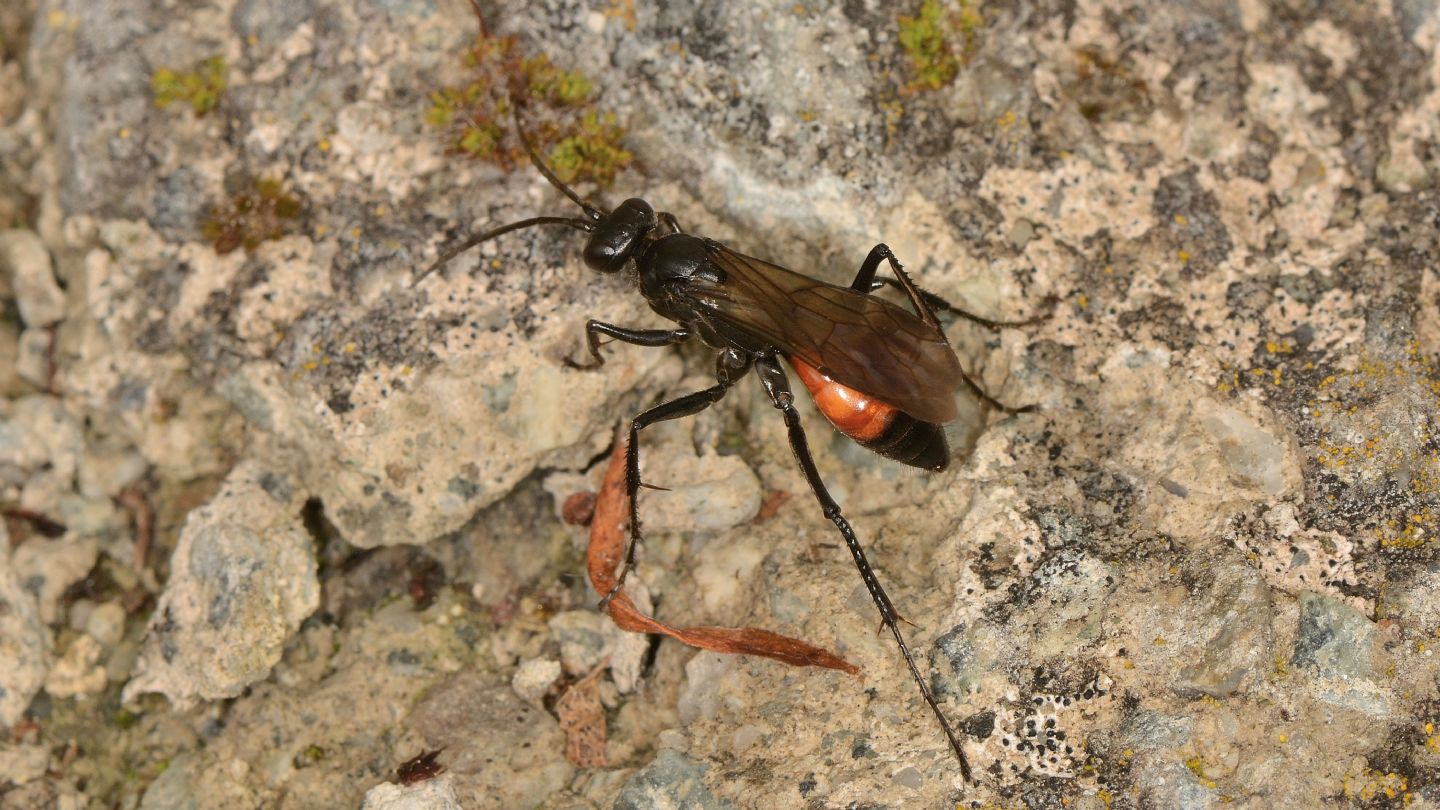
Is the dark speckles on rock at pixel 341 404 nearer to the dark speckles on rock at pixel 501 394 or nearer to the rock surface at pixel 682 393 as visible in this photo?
the rock surface at pixel 682 393

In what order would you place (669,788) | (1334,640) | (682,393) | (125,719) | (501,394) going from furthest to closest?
1. (682,393)
2. (125,719)
3. (501,394)
4. (669,788)
5. (1334,640)

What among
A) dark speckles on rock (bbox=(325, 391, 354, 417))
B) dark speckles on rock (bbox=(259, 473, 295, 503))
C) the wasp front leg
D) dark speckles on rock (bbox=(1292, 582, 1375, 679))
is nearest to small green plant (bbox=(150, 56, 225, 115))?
dark speckles on rock (bbox=(325, 391, 354, 417))

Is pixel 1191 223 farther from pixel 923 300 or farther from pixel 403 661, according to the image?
pixel 403 661

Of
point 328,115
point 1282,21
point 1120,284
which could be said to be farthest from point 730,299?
point 1282,21

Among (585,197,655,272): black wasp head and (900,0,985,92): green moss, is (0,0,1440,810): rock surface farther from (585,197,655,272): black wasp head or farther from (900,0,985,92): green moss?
(585,197,655,272): black wasp head

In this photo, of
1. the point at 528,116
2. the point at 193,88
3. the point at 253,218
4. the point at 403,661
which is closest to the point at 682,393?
the point at 528,116

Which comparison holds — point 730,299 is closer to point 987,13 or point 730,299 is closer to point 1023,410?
point 1023,410

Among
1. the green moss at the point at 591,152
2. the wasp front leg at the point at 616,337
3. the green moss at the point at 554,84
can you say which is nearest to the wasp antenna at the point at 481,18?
the green moss at the point at 554,84
